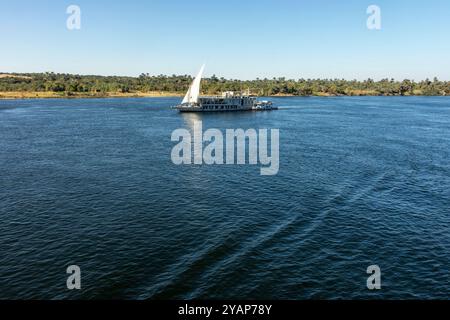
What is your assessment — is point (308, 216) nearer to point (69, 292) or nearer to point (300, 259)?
point (300, 259)

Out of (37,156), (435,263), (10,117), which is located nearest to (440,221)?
(435,263)

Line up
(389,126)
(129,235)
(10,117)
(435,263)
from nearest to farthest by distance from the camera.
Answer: (435,263) < (129,235) < (389,126) < (10,117)

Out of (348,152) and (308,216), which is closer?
(308,216)

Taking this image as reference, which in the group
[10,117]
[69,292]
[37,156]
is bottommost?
[69,292]

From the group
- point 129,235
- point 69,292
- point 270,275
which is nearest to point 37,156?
point 129,235

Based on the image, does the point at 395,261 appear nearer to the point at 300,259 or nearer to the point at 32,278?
the point at 300,259
